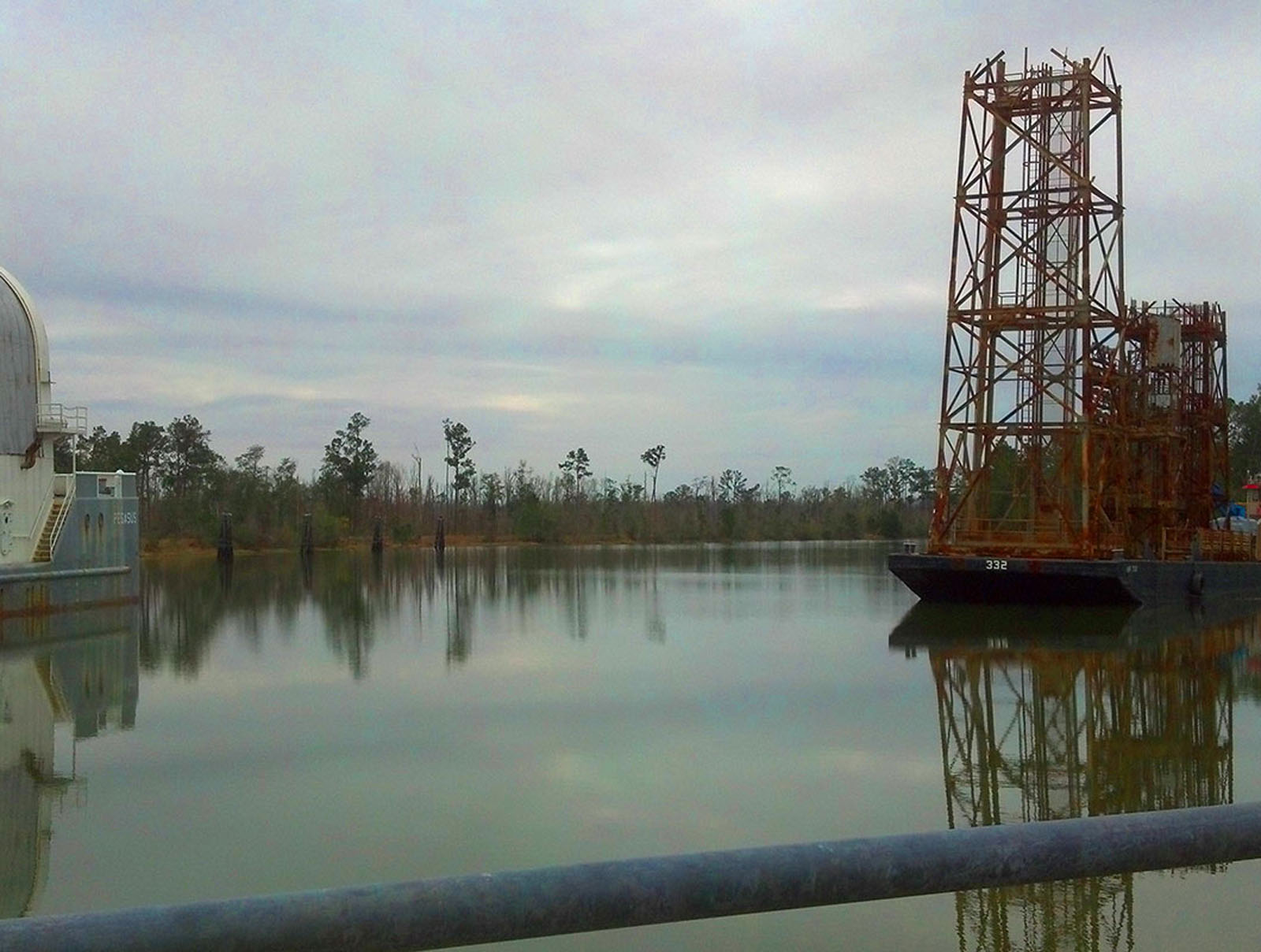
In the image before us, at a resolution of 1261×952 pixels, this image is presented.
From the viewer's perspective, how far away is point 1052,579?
24844 mm

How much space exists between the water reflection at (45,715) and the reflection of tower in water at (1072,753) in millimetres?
4874

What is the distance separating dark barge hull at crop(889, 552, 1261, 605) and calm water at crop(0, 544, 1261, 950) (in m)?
1.71

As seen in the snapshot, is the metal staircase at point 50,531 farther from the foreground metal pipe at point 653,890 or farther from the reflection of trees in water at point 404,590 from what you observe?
the foreground metal pipe at point 653,890

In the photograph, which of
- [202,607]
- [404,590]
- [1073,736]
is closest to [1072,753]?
[1073,736]

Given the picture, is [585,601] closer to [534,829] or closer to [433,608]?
[433,608]

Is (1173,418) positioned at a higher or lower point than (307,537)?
higher

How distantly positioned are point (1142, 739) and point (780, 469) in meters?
109

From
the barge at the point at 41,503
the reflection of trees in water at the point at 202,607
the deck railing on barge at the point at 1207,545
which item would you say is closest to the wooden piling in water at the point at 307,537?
the reflection of trees in water at the point at 202,607

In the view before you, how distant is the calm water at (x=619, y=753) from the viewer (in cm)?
671

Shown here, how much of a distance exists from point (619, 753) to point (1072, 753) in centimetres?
370

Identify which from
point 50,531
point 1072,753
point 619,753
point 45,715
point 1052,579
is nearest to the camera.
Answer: point 619,753

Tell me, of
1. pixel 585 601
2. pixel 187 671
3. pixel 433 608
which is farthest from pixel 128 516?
pixel 187 671

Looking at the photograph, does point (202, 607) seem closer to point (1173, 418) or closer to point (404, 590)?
point (404, 590)

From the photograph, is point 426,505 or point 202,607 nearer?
point 202,607
